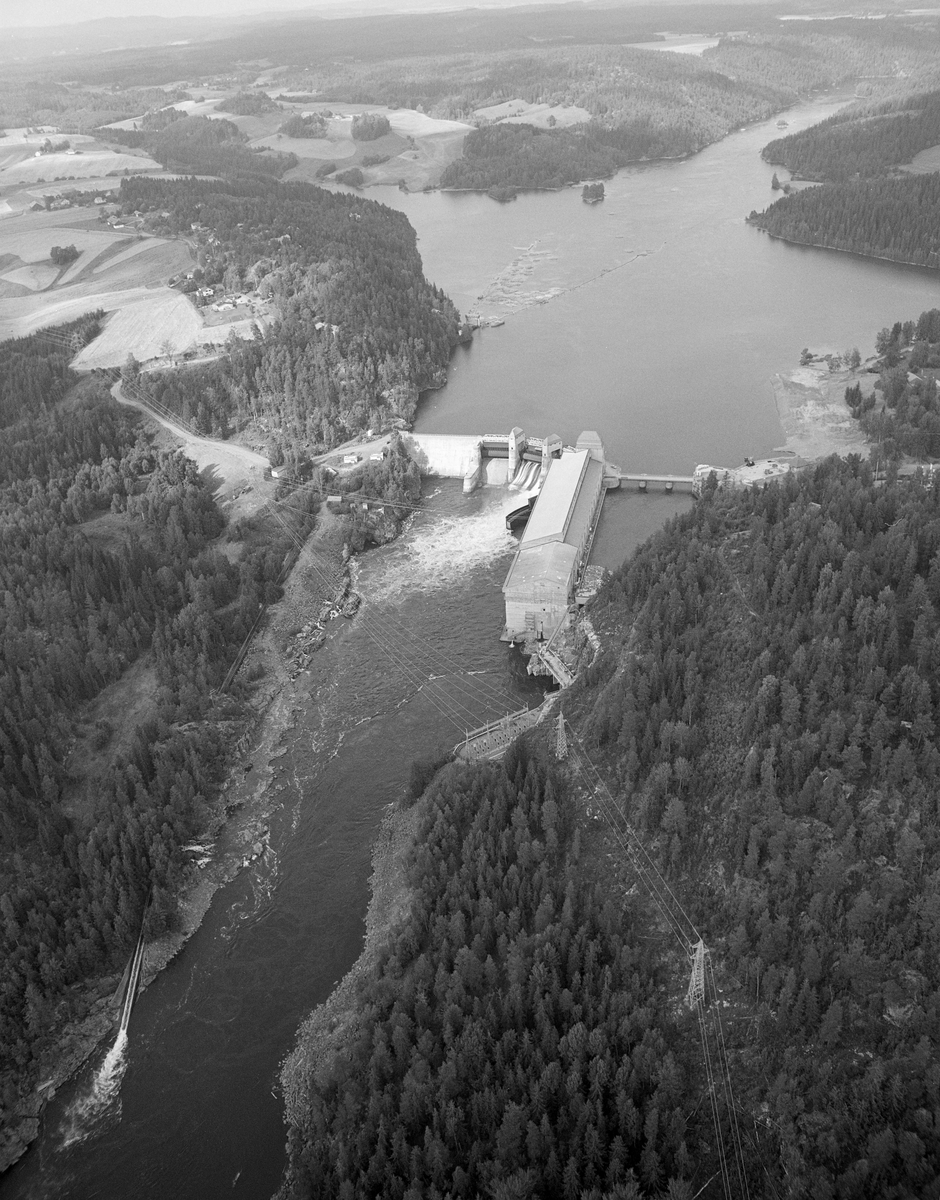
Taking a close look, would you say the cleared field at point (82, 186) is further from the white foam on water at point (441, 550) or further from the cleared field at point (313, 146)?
the white foam on water at point (441, 550)

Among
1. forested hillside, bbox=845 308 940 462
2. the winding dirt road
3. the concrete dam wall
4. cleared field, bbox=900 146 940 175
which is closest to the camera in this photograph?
forested hillside, bbox=845 308 940 462

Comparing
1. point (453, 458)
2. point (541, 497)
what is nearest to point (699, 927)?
point (541, 497)

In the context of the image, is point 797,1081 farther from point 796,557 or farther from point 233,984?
point 796,557

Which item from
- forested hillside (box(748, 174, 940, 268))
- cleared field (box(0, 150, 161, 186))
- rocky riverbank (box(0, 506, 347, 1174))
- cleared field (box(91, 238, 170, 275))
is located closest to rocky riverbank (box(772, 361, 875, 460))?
rocky riverbank (box(0, 506, 347, 1174))

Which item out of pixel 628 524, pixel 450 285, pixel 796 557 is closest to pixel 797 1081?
pixel 796 557

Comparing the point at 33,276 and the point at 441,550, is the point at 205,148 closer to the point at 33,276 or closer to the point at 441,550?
the point at 33,276

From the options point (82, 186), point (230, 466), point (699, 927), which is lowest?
point (699, 927)

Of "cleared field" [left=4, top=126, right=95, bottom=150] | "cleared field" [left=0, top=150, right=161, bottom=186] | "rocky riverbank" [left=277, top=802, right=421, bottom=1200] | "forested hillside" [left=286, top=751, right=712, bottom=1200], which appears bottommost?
"rocky riverbank" [left=277, top=802, right=421, bottom=1200]

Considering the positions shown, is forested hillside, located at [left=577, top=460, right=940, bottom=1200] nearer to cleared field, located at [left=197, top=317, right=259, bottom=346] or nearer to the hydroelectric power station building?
the hydroelectric power station building
